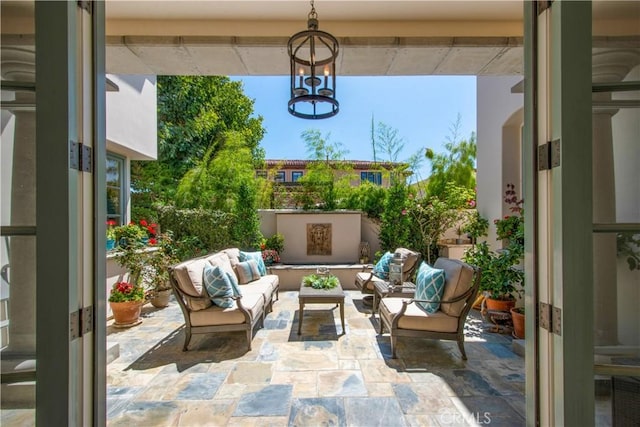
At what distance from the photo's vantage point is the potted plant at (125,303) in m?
4.16

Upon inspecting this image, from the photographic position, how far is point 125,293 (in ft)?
13.8

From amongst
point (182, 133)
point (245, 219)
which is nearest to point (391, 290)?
point (245, 219)

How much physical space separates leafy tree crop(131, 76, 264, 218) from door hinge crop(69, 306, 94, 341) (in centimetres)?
729

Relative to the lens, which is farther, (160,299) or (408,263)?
(160,299)

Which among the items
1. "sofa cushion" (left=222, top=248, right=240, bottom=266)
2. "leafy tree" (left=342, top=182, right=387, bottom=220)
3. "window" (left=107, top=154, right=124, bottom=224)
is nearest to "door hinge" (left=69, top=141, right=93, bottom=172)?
"sofa cushion" (left=222, top=248, right=240, bottom=266)

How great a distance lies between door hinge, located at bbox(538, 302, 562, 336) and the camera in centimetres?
106

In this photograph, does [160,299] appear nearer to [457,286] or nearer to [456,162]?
[457,286]

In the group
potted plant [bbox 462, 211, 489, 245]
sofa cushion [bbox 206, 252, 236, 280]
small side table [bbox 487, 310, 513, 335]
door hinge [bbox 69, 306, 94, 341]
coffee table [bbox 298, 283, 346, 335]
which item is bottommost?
small side table [bbox 487, 310, 513, 335]

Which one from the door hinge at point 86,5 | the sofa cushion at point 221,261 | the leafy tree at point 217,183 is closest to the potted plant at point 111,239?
the sofa cushion at point 221,261

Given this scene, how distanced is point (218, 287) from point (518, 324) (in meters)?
3.69

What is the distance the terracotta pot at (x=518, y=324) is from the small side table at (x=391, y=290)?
1222 mm

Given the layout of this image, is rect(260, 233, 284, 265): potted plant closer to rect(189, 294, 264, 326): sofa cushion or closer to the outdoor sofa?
the outdoor sofa

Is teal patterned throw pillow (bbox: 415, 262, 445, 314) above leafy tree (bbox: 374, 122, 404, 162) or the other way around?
the other way around

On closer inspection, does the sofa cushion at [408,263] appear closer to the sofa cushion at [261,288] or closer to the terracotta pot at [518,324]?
the terracotta pot at [518,324]
